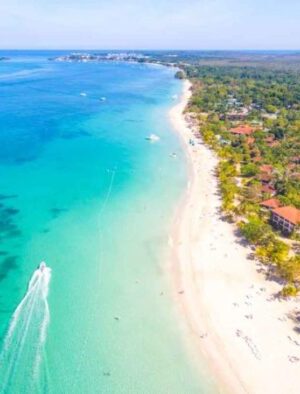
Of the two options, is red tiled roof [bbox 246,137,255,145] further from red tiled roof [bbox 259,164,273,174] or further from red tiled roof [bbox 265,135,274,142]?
red tiled roof [bbox 259,164,273,174]

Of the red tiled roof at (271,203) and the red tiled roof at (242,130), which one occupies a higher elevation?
the red tiled roof at (271,203)

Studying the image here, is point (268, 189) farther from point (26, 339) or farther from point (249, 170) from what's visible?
point (26, 339)

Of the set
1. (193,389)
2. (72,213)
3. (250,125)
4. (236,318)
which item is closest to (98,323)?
(193,389)

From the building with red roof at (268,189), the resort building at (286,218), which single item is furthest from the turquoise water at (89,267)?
the resort building at (286,218)

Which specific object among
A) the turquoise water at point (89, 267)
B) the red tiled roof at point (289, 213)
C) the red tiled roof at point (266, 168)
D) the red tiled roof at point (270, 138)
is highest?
the red tiled roof at point (289, 213)

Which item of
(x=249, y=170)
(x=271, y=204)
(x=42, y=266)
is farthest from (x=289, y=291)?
(x=249, y=170)

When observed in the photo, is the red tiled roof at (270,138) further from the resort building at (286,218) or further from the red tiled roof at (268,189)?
the resort building at (286,218)

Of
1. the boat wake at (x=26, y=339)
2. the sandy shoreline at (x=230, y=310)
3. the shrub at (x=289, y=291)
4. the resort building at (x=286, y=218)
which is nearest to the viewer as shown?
the boat wake at (x=26, y=339)

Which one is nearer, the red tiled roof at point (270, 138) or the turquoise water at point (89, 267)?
the turquoise water at point (89, 267)
